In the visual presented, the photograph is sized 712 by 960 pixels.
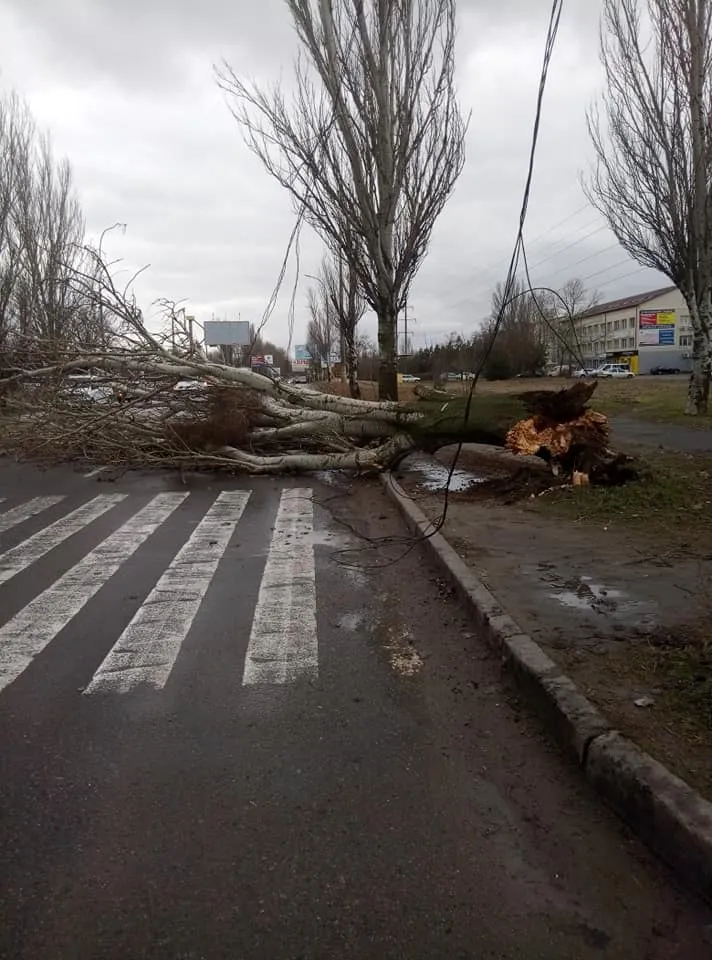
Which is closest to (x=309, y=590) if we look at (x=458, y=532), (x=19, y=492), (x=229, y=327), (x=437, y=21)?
(x=458, y=532)

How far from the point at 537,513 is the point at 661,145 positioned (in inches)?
481

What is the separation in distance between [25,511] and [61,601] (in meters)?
4.71

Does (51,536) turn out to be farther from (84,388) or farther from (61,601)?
(84,388)

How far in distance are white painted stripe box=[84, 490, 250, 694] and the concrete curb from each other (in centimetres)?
206

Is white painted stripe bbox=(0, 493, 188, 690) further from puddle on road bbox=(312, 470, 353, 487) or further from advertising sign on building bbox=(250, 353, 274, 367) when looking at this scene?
advertising sign on building bbox=(250, 353, 274, 367)

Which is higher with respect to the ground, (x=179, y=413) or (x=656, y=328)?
(x=656, y=328)

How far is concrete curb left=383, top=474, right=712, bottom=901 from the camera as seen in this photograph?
2510 millimetres

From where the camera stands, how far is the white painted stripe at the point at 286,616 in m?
4.44

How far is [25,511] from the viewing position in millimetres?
10023

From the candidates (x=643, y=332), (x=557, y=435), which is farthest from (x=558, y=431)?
(x=643, y=332)

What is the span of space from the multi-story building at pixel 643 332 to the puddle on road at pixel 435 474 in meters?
62.5

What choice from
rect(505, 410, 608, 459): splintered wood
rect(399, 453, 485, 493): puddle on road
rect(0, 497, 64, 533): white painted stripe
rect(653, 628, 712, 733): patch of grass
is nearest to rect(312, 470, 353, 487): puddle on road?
rect(399, 453, 485, 493): puddle on road

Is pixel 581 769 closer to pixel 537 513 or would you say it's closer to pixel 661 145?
pixel 537 513

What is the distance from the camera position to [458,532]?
771 centimetres
